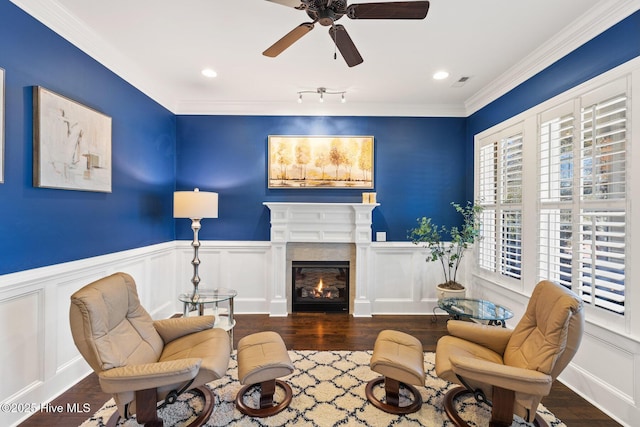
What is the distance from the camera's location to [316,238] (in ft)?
13.4

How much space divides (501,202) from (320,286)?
2.58 m

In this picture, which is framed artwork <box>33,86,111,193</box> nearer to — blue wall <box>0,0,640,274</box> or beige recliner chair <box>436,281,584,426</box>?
blue wall <box>0,0,640,274</box>

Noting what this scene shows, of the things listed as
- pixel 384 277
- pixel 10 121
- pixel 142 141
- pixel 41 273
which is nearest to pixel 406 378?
pixel 384 277

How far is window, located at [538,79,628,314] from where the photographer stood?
Result: 2.08 meters

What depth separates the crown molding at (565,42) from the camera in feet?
6.80

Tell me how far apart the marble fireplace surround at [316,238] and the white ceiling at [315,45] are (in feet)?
4.99

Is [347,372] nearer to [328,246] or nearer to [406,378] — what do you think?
[406,378]

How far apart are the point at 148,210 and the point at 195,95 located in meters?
1.65

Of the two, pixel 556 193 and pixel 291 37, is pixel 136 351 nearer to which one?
pixel 291 37

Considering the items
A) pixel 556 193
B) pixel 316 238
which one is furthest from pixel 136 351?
pixel 556 193

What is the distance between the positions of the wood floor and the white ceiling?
9.37 ft

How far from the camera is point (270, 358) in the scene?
2.04 metres

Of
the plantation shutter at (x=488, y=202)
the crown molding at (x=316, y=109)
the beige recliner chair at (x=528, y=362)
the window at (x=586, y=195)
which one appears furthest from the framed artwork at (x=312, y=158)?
the beige recliner chair at (x=528, y=362)

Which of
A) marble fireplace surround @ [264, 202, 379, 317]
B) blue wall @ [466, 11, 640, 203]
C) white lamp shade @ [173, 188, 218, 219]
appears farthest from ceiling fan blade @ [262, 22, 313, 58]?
blue wall @ [466, 11, 640, 203]
